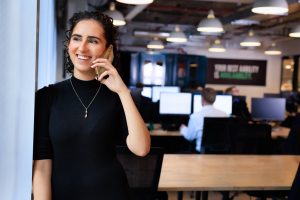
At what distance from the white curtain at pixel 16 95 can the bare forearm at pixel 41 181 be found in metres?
0.05

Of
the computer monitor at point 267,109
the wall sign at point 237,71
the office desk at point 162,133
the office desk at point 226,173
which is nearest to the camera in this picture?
the office desk at point 226,173

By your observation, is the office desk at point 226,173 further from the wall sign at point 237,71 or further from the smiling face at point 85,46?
the wall sign at point 237,71

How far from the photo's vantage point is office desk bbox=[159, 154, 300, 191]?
8.52 feet

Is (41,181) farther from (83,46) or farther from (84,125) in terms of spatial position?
(83,46)

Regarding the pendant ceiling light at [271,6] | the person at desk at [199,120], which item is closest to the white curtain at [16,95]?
the pendant ceiling light at [271,6]

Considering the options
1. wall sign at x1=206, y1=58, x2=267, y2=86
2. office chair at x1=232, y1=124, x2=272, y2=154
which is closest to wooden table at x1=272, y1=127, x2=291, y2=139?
office chair at x1=232, y1=124, x2=272, y2=154

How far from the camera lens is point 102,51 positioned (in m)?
1.44

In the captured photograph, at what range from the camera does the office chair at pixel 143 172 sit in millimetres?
2246

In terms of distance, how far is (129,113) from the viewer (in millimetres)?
1466

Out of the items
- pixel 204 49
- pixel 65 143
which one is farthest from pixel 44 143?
pixel 204 49

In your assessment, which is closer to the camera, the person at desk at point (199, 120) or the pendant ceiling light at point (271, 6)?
A: the pendant ceiling light at point (271, 6)

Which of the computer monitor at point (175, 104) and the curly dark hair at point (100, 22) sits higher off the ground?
the curly dark hair at point (100, 22)

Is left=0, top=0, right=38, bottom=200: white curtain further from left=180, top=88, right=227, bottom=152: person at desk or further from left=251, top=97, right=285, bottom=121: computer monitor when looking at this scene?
left=251, top=97, right=285, bottom=121: computer monitor

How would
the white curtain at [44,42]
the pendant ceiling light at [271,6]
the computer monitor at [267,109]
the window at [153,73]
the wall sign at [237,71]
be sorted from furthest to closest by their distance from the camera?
1. the wall sign at [237,71]
2. the window at [153,73]
3. the computer monitor at [267,109]
4. the pendant ceiling light at [271,6]
5. the white curtain at [44,42]
